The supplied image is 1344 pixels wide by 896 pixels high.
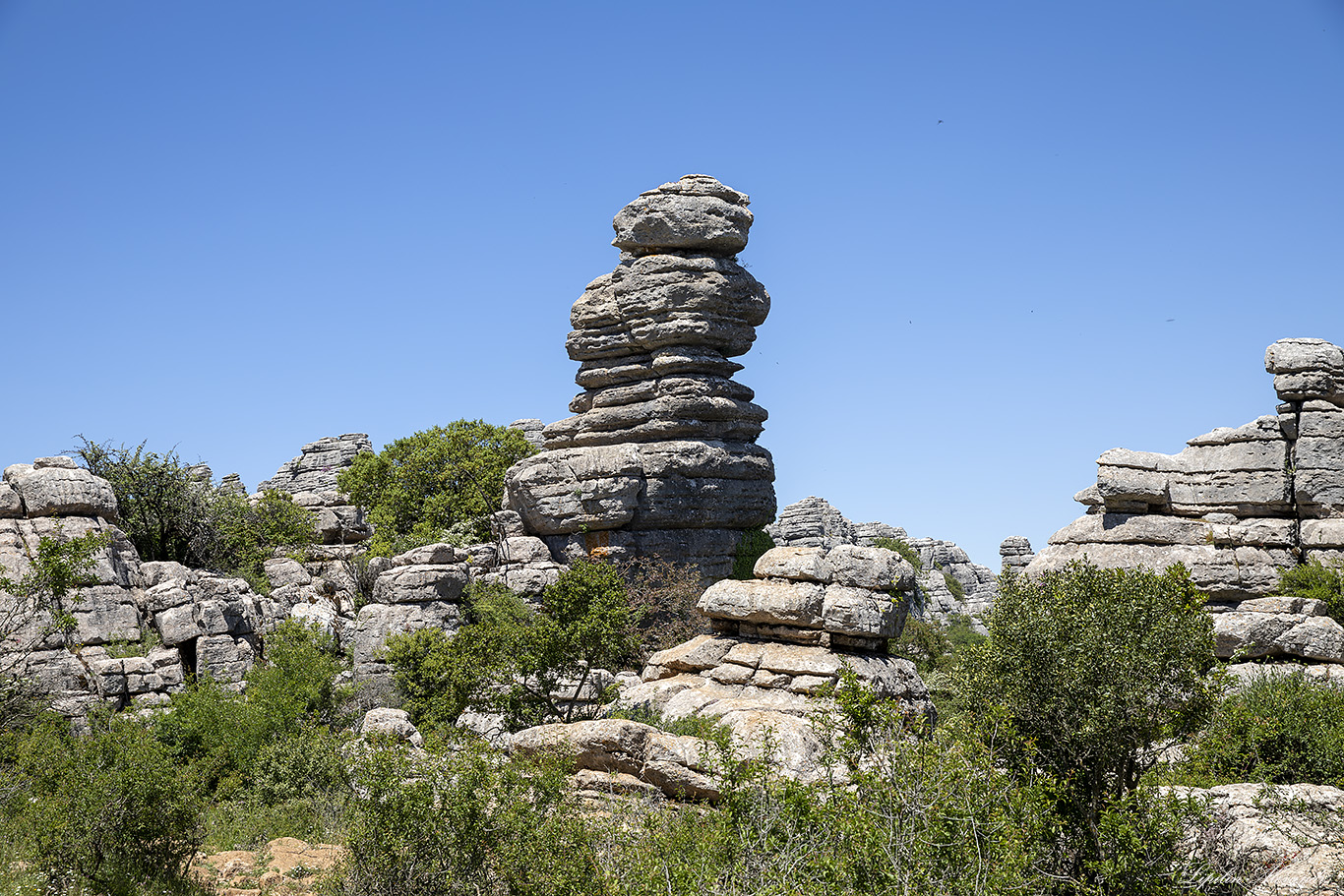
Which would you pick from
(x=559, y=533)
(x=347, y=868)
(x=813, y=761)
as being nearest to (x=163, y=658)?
(x=559, y=533)

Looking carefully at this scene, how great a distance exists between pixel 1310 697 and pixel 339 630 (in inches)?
922

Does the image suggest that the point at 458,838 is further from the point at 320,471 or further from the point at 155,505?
the point at 320,471

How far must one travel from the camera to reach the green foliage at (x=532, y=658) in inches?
886

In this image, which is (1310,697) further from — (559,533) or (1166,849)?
(559,533)

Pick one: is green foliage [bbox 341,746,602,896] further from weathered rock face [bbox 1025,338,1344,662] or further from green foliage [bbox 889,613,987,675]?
green foliage [bbox 889,613,987,675]

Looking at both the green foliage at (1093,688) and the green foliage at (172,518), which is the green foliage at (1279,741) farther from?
the green foliage at (172,518)

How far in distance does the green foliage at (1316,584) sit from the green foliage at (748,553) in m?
14.6

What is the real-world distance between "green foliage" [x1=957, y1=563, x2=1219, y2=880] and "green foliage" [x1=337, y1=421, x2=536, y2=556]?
27.0 metres

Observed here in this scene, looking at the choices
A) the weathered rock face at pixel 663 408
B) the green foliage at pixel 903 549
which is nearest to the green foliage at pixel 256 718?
the weathered rock face at pixel 663 408

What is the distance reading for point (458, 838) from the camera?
498 inches

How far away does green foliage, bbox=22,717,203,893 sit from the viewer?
45.1ft

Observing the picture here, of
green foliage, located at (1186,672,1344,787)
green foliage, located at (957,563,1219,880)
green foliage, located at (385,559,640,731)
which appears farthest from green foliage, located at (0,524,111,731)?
green foliage, located at (1186,672,1344,787)

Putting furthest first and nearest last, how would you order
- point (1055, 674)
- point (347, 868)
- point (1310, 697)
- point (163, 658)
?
point (163, 658), point (1310, 697), point (1055, 674), point (347, 868)

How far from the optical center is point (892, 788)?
11977mm
